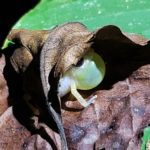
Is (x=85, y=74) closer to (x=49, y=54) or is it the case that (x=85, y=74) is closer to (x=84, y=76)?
(x=84, y=76)

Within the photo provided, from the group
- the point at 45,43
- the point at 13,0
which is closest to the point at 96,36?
the point at 45,43

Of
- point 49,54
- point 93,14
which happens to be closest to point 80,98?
point 49,54

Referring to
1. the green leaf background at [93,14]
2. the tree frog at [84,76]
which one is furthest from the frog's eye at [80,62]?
the green leaf background at [93,14]

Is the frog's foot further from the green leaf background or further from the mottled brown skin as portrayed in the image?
the green leaf background

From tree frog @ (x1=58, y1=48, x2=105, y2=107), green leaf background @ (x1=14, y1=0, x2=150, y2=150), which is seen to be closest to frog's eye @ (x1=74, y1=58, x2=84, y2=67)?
tree frog @ (x1=58, y1=48, x2=105, y2=107)

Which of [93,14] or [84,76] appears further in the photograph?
[93,14]

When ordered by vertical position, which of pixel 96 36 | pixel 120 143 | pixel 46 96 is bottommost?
pixel 120 143

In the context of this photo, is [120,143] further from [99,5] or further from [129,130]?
[99,5]
